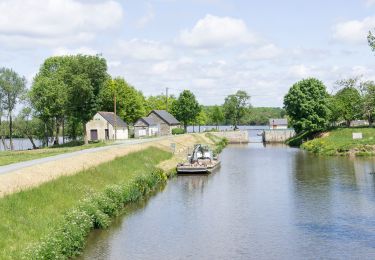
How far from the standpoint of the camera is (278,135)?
485ft

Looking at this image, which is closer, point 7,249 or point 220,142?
point 7,249

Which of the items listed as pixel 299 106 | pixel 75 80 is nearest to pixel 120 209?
pixel 75 80

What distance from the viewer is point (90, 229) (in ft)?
113

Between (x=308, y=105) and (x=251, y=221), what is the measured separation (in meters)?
82.4

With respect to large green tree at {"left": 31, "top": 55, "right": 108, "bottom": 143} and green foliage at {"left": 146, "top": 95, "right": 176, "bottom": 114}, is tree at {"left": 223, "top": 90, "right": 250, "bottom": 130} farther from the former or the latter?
A: large green tree at {"left": 31, "top": 55, "right": 108, "bottom": 143}

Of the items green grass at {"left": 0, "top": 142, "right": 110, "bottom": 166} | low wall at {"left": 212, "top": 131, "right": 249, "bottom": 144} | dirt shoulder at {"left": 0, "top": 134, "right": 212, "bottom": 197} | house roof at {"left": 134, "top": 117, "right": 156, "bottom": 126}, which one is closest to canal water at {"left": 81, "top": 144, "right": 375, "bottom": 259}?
dirt shoulder at {"left": 0, "top": 134, "right": 212, "bottom": 197}

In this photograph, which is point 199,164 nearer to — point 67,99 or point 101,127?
point 67,99

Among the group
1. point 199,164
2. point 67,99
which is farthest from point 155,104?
point 199,164

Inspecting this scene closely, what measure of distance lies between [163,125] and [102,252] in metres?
108

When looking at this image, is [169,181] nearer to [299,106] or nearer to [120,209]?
[120,209]

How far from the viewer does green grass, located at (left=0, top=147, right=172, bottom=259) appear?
2668 centimetres

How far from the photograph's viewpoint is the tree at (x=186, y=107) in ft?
517

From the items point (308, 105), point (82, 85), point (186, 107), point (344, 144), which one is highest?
point (82, 85)

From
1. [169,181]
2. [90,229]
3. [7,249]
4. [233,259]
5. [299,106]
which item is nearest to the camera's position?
[7,249]
